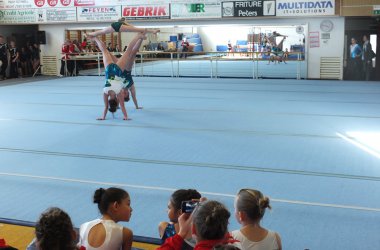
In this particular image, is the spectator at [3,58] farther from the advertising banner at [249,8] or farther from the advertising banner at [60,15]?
the advertising banner at [249,8]

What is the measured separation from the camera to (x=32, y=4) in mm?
18609

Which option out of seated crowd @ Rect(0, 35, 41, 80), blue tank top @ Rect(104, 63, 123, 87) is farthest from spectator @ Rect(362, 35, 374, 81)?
seated crowd @ Rect(0, 35, 41, 80)

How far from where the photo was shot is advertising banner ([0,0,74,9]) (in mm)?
18078

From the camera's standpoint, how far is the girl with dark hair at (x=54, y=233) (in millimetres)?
2219

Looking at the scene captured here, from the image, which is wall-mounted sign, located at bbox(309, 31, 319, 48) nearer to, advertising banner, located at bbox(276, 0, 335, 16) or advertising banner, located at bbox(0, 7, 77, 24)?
advertising banner, located at bbox(276, 0, 335, 16)

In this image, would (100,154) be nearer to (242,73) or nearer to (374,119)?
(374,119)

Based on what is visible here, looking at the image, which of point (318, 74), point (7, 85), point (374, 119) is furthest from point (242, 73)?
point (374, 119)

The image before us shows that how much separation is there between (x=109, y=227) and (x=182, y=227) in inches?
23.2

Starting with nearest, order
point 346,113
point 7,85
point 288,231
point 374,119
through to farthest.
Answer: point 288,231 → point 374,119 → point 346,113 → point 7,85

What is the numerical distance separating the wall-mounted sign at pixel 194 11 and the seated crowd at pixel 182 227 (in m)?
14.0

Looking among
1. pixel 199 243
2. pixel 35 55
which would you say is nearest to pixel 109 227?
pixel 199 243

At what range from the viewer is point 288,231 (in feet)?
13.3

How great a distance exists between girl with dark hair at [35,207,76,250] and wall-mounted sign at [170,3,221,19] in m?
14.8

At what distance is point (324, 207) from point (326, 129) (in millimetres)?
3747
